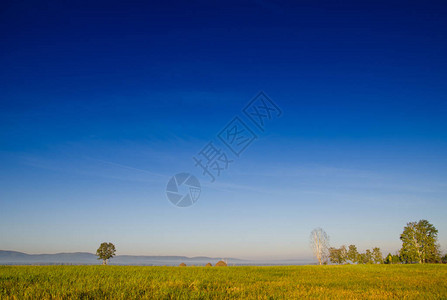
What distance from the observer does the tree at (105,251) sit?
98.4 m

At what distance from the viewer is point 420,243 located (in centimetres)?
7612

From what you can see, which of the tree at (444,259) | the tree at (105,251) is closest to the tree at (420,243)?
the tree at (444,259)

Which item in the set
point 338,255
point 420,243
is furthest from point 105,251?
point 420,243

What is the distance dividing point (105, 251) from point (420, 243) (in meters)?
105

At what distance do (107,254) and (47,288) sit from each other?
4187 inches

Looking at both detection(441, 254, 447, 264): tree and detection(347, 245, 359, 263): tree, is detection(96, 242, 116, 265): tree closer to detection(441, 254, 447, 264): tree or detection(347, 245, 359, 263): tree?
detection(347, 245, 359, 263): tree

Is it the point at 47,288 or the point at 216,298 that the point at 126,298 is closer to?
the point at 216,298

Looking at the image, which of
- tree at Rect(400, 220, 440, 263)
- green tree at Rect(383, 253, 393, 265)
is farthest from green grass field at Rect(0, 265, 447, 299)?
green tree at Rect(383, 253, 393, 265)

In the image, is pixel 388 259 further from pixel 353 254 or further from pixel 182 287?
pixel 182 287

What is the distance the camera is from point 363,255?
91125mm

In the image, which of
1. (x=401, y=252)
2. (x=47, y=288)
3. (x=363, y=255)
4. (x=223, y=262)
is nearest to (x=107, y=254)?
(x=223, y=262)

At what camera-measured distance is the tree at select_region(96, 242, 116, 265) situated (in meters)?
98.4

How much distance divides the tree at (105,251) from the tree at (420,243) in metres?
98.9

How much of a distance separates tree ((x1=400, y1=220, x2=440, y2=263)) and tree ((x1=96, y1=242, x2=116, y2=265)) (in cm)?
9895
